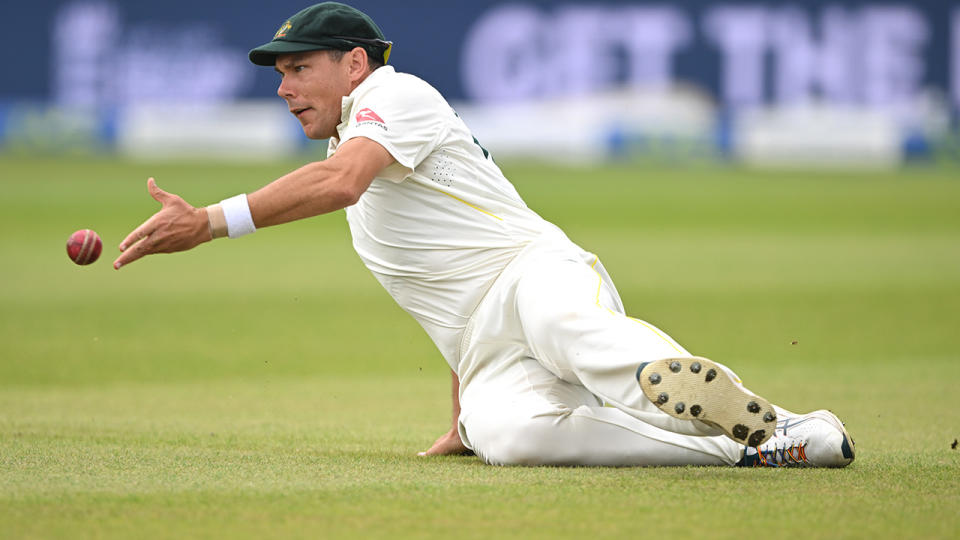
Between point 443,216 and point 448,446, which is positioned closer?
point 443,216

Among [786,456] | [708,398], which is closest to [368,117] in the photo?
[708,398]

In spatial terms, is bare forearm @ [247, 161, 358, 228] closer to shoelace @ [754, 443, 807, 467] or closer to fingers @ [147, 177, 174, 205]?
fingers @ [147, 177, 174, 205]

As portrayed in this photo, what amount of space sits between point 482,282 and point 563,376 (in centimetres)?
44

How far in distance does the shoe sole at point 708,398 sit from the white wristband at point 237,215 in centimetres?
124

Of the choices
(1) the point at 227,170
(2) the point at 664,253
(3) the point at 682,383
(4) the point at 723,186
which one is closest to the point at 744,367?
(3) the point at 682,383

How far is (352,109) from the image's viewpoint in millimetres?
4320

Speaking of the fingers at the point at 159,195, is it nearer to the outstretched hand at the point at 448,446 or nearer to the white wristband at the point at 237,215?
the white wristband at the point at 237,215

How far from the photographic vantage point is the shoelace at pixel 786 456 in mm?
4102

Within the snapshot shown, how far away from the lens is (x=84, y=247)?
4.13m

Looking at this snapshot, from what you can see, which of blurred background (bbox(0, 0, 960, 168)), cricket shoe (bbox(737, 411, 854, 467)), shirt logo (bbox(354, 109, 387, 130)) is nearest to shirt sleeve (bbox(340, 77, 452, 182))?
shirt logo (bbox(354, 109, 387, 130))

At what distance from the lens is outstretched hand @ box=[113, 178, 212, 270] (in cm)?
371

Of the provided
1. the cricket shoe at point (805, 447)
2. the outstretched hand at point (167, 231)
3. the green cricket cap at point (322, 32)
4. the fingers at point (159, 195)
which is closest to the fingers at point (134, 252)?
the outstretched hand at point (167, 231)

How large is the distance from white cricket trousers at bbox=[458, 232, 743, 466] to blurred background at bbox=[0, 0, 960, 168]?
825 inches

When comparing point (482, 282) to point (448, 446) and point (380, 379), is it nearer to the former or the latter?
point (448, 446)
